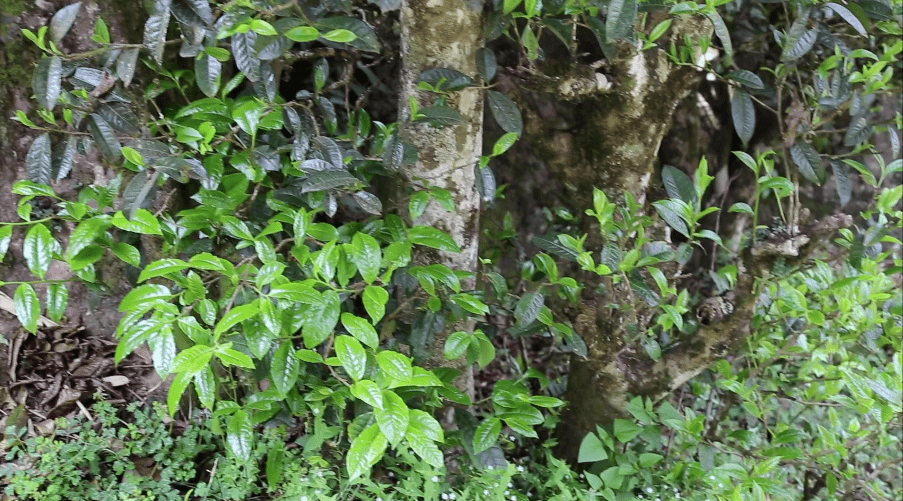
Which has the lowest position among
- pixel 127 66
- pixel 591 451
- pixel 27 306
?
pixel 591 451

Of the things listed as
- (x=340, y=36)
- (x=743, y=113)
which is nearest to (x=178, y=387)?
(x=340, y=36)

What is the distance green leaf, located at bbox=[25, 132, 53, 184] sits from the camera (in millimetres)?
1448

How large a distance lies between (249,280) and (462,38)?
2.75 feet

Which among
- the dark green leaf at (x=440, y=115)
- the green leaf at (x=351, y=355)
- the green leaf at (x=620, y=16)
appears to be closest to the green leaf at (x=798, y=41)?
the green leaf at (x=620, y=16)

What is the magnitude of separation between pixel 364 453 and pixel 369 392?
115 millimetres

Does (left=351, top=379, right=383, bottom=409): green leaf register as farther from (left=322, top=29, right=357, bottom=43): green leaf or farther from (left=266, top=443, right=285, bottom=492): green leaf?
(left=322, top=29, right=357, bottom=43): green leaf

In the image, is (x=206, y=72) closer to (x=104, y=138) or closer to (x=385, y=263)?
(x=104, y=138)

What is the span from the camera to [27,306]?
1.28 m

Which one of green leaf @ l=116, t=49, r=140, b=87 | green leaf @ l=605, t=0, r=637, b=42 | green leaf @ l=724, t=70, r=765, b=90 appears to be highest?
green leaf @ l=605, t=0, r=637, b=42

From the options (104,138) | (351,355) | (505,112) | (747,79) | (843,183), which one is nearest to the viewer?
(351,355)

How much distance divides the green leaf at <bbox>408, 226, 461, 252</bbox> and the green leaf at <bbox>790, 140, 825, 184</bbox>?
3.64ft

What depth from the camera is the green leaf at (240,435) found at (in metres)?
1.40

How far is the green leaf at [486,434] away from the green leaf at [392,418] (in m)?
0.48

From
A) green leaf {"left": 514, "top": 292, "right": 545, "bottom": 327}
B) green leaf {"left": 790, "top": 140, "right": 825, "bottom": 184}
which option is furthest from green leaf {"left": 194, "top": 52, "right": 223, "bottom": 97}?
green leaf {"left": 790, "top": 140, "right": 825, "bottom": 184}
